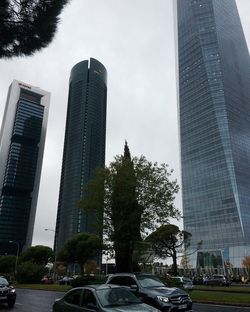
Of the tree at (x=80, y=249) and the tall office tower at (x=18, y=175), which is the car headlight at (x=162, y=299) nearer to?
the tree at (x=80, y=249)

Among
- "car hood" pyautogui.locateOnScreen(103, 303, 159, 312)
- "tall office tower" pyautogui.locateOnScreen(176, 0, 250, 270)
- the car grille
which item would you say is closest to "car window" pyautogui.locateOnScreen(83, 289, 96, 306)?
"car hood" pyautogui.locateOnScreen(103, 303, 159, 312)

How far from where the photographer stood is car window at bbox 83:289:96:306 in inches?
338

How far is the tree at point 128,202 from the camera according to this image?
97.7ft

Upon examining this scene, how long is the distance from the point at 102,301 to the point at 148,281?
5.81m

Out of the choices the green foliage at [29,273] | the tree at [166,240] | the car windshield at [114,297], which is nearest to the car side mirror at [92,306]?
the car windshield at [114,297]

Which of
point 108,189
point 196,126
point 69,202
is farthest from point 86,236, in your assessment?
point 69,202

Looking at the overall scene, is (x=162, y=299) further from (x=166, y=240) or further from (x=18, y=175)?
(x=18, y=175)

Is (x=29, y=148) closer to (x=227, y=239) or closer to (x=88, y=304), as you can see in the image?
(x=227, y=239)

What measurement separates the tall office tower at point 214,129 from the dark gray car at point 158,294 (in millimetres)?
107121

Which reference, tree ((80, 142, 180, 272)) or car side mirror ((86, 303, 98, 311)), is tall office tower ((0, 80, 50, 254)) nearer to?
tree ((80, 142, 180, 272))

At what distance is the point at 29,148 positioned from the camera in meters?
194

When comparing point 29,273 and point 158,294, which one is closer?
point 158,294

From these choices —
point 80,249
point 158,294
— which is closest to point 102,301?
point 158,294

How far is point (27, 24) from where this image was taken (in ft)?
38.1
